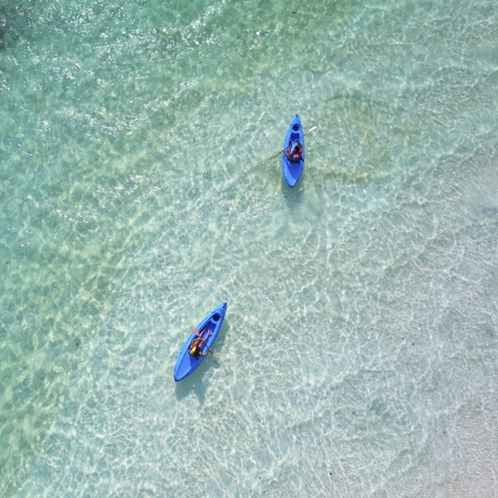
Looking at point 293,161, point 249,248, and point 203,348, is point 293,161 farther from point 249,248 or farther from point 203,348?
point 203,348

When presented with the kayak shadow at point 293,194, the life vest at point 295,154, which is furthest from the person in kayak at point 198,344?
the life vest at point 295,154

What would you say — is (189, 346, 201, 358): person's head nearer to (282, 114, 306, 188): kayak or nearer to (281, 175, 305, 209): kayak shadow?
(281, 175, 305, 209): kayak shadow

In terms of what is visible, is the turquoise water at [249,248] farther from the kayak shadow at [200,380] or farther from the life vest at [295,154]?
the life vest at [295,154]

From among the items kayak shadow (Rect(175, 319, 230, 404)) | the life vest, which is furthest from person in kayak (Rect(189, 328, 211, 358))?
the life vest

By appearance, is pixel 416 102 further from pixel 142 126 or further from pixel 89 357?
pixel 89 357

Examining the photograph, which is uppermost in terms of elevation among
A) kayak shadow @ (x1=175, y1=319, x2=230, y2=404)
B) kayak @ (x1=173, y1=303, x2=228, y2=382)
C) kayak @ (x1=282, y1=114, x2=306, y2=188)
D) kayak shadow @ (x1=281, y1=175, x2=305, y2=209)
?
kayak @ (x1=282, y1=114, x2=306, y2=188)

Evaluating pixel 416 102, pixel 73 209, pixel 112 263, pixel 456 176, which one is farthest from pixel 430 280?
pixel 73 209

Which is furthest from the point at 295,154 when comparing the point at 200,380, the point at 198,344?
the point at 200,380
